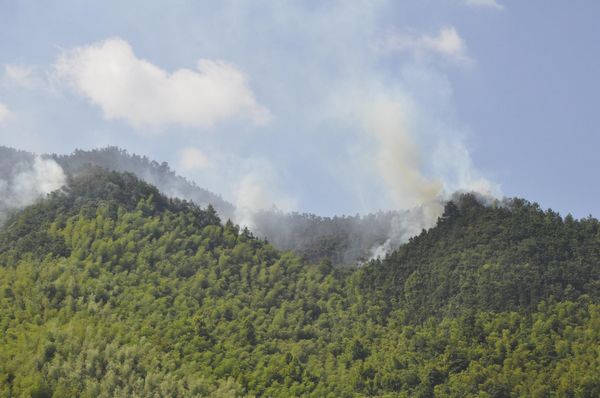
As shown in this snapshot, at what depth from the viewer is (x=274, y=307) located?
96.5m

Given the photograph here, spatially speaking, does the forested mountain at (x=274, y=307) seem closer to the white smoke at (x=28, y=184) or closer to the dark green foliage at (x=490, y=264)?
the dark green foliage at (x=490, y=264)

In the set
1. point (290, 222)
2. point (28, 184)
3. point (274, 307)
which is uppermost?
point (290, 222)

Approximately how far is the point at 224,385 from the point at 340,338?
67.1ft

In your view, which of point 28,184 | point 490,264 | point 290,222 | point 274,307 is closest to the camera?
point 490,264

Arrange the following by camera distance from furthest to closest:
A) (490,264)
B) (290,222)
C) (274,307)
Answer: (290,222), (274,307), (490,264)

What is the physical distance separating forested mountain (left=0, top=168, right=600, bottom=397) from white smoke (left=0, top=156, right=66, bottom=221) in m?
5.49

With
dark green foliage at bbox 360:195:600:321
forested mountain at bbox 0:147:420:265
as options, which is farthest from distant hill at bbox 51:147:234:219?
dark green foliage at bbox 360:195:600:321

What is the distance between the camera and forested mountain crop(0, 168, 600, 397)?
242 feet

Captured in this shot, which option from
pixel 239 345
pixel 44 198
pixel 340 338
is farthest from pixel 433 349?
pixel 44 198

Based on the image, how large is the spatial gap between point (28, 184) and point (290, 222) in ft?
196

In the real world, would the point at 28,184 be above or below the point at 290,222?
below

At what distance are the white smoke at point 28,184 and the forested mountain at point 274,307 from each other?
5.49 m

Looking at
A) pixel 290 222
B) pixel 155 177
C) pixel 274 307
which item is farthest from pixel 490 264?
pixel 155 177

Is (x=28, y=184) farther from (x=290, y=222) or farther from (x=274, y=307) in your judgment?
(x=290, y=222)
